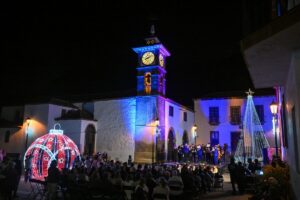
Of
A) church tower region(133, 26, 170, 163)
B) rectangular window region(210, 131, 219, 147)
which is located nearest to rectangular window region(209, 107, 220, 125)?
rectangular window region(210, 131, 219, 147)

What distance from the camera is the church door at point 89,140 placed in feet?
106

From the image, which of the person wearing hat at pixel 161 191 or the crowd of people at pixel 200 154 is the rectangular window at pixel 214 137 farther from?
the person wearing hat at pixel 161 191

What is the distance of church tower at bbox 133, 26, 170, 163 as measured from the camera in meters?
31.2

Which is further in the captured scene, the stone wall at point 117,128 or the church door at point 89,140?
the stone wall at point 117,128

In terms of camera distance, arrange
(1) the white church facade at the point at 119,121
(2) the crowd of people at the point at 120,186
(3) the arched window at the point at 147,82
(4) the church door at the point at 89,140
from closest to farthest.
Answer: (2) the crowd of people at the point at 120,186
(1) the white church facade at the point at 119,121
(4) the church door at the point at 89,140
(3) the arched window at the point at 147,82

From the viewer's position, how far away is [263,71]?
25.6 feet

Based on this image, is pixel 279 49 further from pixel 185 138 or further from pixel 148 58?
pixel 185 138

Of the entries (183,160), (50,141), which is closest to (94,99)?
(183,160)

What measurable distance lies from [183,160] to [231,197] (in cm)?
1490

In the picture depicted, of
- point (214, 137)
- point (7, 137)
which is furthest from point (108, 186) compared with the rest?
point (214, 137)

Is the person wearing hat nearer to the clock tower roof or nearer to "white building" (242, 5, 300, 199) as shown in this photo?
"white building" (242, 5, 300, 199)

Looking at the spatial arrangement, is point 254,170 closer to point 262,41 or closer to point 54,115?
A: point 262,41

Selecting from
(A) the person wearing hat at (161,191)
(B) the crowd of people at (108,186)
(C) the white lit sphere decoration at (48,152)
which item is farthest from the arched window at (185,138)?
(A) the person wearing hat at (161,191)

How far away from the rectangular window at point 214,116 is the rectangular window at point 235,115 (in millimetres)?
1624
